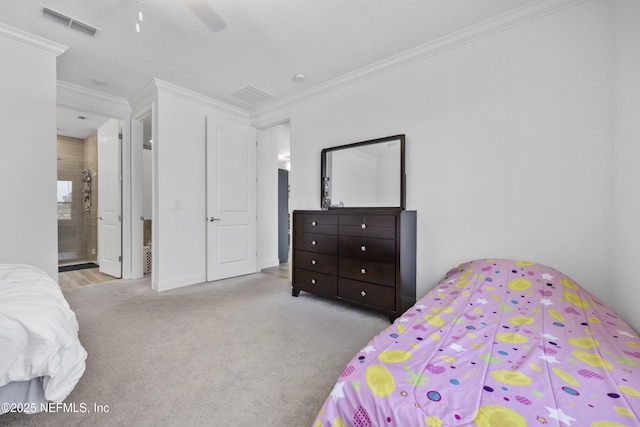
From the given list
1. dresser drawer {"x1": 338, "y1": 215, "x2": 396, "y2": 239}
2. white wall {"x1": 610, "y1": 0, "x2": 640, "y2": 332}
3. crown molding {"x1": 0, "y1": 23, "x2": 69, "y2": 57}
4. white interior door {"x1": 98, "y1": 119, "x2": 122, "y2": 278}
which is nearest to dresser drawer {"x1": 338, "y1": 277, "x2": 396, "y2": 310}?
dresser drawer {"x1": 338, "y1": 215, "x2": 396, "y2": 239}

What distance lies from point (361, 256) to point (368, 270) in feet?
0.49

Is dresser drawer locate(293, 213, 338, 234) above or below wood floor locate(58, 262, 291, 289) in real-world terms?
above

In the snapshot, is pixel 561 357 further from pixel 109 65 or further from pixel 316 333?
pixel 109 65

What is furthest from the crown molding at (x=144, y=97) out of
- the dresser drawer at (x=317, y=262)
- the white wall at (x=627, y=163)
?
the white wall at (x=627, y=163)

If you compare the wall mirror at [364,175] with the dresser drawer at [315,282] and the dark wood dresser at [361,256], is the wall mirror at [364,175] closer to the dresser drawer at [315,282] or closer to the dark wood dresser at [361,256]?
the dark wood dresser at [361,256]

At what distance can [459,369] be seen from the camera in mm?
958

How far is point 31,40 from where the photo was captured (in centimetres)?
253

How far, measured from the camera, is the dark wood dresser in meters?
2.48

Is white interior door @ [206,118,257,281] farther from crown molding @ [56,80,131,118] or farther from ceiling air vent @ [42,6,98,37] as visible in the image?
ceiling air vent @ [42,6,98,37]

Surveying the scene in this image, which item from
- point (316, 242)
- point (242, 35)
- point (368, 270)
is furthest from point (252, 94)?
point (368, 270)

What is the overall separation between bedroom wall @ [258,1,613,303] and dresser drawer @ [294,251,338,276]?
869mm

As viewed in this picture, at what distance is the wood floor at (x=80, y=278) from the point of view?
3813mm

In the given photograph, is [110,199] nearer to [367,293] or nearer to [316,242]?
[316,242]

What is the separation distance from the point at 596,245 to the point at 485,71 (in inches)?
62.9
